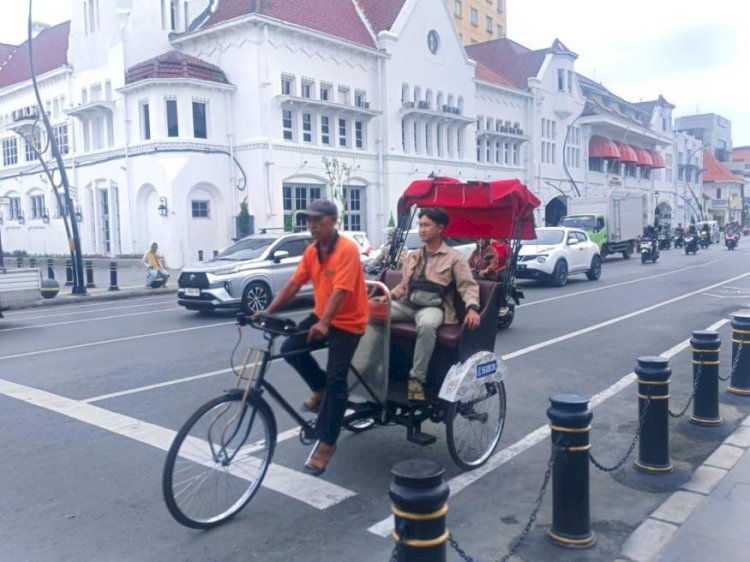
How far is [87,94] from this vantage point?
3538cm

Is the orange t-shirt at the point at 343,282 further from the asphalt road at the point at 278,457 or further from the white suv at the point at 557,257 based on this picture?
the white suv at the point at 557,257

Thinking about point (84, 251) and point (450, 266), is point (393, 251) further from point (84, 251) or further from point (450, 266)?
point (84, 251)

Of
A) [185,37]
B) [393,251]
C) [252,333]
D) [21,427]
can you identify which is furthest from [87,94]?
[21,427]

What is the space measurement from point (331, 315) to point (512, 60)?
50.3 metres

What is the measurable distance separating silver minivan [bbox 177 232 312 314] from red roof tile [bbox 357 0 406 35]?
24.7 metres

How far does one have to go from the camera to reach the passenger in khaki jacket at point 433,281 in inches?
200

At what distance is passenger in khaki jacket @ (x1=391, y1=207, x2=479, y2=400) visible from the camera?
200 inches

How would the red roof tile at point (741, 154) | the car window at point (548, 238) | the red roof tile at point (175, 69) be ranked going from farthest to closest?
1. the red roof tile at point (741, 154)
2. the red roof tile at point (175, 69)
3. the car window at point (548, 238)

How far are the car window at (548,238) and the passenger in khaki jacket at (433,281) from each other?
14.9m

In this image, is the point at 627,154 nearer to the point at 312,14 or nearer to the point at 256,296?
the point at 312,14

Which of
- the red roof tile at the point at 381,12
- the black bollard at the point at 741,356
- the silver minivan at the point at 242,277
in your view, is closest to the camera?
the black bollard at the point at 741,356

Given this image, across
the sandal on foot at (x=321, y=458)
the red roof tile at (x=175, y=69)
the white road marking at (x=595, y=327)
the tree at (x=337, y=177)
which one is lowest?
the white road marking at (x=595, y=327)

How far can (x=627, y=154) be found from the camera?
190 feet

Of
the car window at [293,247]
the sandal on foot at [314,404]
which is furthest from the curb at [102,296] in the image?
the sandal on foot at [314,404]
